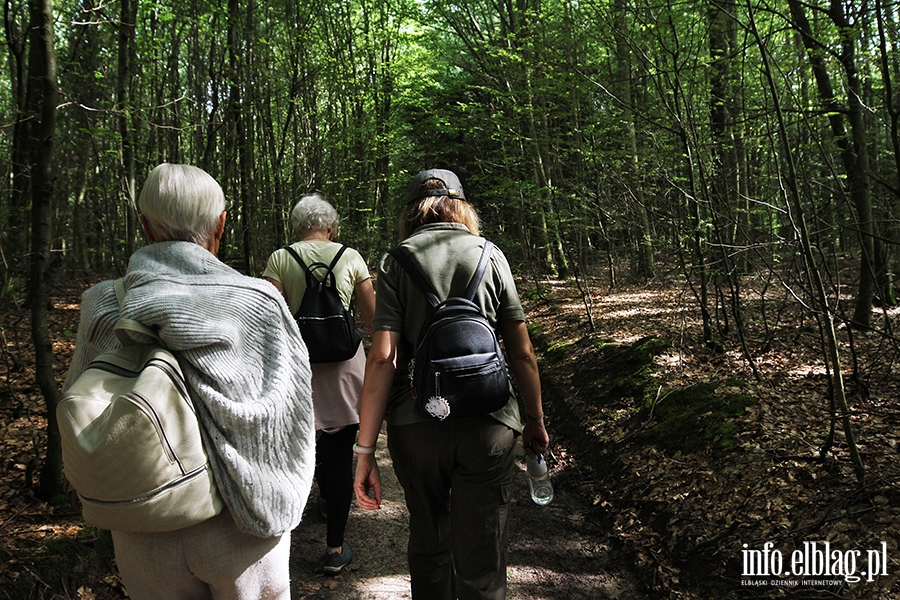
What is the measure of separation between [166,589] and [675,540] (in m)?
3.33

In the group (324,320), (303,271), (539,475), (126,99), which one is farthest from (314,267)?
(126,99)

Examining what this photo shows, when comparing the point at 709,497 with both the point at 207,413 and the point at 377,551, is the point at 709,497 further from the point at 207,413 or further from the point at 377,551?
the point at 207,413

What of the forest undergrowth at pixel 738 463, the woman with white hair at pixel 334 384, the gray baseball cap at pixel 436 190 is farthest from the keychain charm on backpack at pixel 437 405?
the forest undergrowth at pixel 738 463

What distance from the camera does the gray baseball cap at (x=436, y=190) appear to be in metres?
2.63

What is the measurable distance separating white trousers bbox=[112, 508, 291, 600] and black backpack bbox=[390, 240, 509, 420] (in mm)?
807

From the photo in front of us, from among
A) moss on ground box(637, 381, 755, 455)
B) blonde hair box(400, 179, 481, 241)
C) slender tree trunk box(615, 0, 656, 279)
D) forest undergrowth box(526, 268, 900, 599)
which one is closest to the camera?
blonde hair box(400, 179, 481, 241)

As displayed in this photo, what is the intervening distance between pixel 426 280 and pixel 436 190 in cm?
47

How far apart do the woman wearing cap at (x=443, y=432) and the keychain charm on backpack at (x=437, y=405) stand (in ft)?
0.29

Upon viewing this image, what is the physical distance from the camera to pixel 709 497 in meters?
4.19

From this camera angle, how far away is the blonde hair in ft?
8.54

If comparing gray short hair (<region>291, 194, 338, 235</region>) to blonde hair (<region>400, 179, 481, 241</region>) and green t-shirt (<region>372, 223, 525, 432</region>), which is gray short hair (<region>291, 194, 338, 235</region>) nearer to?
blonde hair (<region>400, 179, 481, 241</region>)

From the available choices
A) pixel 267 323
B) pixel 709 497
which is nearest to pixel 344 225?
pixel 709 497

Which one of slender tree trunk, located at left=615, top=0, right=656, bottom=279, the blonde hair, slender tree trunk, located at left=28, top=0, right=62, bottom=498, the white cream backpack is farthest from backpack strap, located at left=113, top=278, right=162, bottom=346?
slender tree trunk, located at left=615, top=0, right=656, bottom=279

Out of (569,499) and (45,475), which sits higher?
(45,475)
